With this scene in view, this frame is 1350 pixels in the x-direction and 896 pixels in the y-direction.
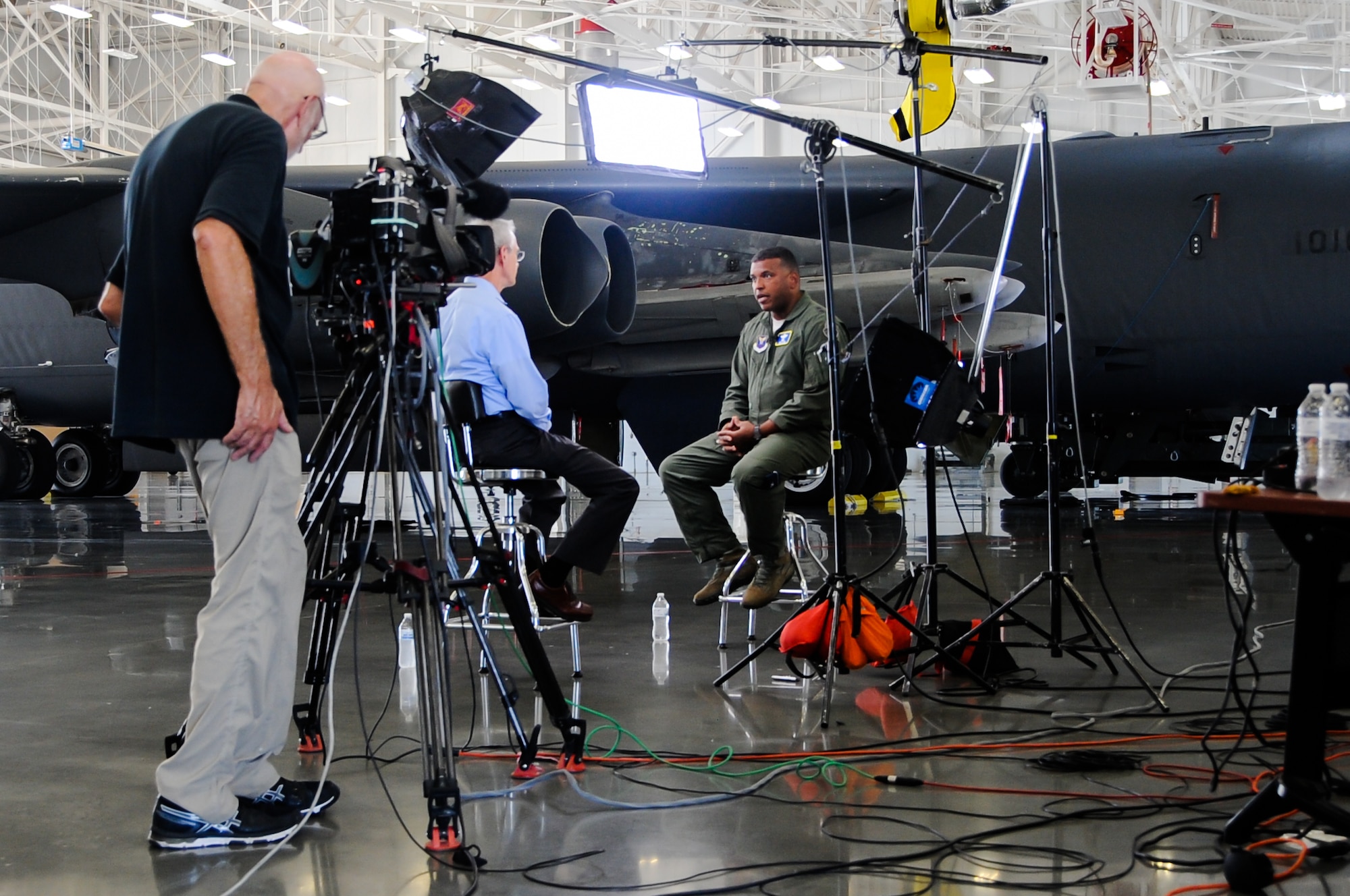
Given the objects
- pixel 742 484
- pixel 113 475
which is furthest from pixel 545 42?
pixel 742 484

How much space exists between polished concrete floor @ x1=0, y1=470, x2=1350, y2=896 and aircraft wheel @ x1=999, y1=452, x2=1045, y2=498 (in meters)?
6.56

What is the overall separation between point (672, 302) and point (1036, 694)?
213 inches

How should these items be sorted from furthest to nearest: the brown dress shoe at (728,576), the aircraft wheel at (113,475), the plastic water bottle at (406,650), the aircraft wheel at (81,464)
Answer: the aircraft wheel at (113,475) → the aircraft wheel at (81,464) → the brown dress shoe at (728,576) → the plastic water bottle at (406,650)

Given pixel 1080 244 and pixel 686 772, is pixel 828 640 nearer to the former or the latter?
pixel 686 772

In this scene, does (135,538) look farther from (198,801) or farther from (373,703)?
(198,801)

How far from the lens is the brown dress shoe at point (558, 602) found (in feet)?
13.0

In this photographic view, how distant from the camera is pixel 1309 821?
231 centimetres

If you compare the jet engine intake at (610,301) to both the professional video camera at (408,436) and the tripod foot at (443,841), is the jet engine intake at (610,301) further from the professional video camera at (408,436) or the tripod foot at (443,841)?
the tripod foot at (443,841)

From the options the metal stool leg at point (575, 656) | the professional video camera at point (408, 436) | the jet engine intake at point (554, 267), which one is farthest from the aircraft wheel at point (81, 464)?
the professional video camera at point (408, 436)

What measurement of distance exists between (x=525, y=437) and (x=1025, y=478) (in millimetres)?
9034

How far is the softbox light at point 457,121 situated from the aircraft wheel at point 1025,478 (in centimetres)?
930

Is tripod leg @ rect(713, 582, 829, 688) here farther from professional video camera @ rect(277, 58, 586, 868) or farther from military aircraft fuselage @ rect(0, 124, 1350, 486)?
military aircraft fuselage @ rect(0, 124, 1350, 486)

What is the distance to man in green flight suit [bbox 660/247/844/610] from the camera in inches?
171

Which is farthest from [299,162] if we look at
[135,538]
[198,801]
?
[198,801]
